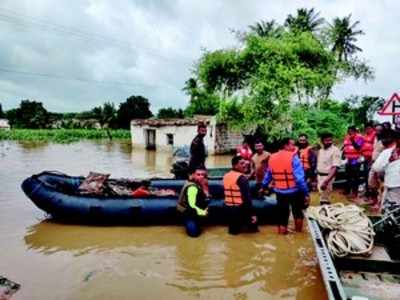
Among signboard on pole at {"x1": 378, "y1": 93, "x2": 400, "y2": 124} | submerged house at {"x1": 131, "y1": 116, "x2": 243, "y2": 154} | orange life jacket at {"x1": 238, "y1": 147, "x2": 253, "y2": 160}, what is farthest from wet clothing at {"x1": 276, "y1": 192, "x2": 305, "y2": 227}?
submerged house at {"x1": 131, "y1": 116, "x2": 243, "y2": 154}

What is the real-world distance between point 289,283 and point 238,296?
29.6 inches

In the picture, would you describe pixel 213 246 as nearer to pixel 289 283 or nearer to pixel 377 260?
pixel 289 283

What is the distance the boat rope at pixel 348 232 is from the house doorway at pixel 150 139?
26.7m

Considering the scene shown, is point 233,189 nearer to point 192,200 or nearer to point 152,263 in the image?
point 192,200

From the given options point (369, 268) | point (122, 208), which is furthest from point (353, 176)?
point (369, 268)

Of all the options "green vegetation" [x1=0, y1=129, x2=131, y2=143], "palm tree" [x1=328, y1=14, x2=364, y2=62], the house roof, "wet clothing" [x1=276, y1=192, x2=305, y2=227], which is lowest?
"green vegetation" [x1=0, y1=129, x2=131, y2=143]

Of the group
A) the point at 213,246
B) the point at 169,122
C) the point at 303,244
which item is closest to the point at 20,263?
the point at 213,246

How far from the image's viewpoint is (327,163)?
8.68m

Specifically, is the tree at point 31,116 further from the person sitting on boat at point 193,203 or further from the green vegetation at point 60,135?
the person sitting on boat at point 193,203

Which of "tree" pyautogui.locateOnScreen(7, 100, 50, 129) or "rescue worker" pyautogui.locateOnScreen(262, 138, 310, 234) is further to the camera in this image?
"tree" pyautogui.locateOnScreen(7, 100, 50, 129)

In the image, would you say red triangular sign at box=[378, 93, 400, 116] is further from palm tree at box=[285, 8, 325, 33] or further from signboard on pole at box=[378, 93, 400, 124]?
palm tree at box=[285, 8, 325, 33]

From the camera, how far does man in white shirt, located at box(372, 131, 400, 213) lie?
5336 millimetres

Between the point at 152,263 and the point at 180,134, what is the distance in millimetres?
21891

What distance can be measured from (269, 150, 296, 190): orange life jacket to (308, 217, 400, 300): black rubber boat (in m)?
1.36
